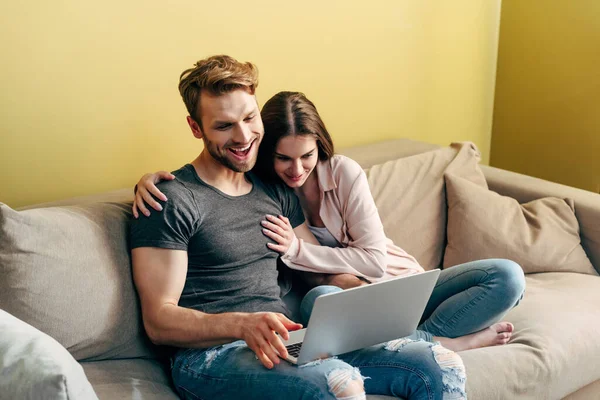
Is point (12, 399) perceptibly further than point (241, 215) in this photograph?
No

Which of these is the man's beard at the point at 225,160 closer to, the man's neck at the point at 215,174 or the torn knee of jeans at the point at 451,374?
the man's neck at the point at 215,174

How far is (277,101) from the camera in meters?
1.99

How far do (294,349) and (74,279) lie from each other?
52cm

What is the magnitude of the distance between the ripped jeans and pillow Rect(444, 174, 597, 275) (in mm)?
774

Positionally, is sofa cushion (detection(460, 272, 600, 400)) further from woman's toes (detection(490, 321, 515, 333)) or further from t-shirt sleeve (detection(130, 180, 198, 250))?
t-shirt sleeve (detection(130, 180, 198, 250))

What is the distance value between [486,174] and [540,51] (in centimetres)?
82

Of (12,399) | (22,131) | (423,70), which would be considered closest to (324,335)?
(12,399)

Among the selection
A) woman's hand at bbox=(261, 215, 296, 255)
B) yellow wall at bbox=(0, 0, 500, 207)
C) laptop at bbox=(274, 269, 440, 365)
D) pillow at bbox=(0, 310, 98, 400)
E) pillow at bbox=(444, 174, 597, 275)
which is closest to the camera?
pillow at bbox=(0, 310, 98, 400)

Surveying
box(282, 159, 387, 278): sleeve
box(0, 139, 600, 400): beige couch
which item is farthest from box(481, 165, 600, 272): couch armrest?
box(282, 159, 387, 278): sleeve

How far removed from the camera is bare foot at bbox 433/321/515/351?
198 cm

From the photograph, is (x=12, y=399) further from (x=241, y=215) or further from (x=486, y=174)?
(x=486, y=174)

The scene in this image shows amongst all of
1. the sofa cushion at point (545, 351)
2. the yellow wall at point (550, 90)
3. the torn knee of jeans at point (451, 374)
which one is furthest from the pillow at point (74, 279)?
the yellow wall at point (550, 90)

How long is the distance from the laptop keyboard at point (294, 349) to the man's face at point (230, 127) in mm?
464

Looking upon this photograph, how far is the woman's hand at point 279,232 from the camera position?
6.37ft
